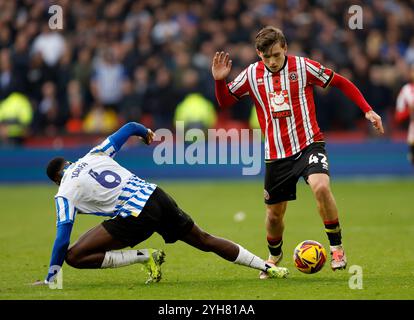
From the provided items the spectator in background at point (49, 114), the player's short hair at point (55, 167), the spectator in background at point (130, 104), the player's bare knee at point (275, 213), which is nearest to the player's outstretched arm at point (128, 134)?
the player's short hair at point (55, 167)

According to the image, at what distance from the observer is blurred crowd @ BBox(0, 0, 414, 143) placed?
799 inches

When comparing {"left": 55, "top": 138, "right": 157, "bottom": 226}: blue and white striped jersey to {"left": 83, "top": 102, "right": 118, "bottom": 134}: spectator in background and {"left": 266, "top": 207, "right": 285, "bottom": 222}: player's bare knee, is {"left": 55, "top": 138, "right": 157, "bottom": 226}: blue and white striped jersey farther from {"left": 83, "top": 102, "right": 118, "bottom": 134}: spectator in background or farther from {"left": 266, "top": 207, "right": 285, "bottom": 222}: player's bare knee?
{"left": 83, "top": 102, "right": 118, "bottom": 134}: spectator in background

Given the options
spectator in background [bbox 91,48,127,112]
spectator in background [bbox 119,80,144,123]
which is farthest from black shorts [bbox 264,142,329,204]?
spectator in background [bbox 91,48,127,112]

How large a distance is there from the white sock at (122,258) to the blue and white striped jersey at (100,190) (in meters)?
0.42

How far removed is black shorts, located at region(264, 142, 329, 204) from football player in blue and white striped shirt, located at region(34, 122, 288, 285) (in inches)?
29.7

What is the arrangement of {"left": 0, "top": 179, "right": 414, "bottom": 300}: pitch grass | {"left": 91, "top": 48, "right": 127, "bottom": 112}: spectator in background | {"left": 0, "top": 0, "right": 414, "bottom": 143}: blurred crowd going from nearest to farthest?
{"left": 0, "top": 179, "right": 414, "bottom": 300}: pitch grass → {"left": 0, "top": 0, "right": 414, "bottom": 143}: blurred crowd → {"left": 91, "top": 48, "right": 127, "bottom": 112}: spectator in background

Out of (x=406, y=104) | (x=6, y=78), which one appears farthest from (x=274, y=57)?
(x=6, y=78)

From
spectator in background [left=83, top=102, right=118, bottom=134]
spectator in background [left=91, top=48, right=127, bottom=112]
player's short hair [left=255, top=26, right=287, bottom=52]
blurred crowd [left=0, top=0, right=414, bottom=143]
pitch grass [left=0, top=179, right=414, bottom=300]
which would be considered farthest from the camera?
spectator in background [left=91, top=48, right=127, bottom=112]

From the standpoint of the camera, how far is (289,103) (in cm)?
912

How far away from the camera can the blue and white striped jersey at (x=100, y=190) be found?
8336 mm

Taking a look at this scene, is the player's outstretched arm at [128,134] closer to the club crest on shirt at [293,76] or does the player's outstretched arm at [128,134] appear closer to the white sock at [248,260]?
the white sock at [248,260]

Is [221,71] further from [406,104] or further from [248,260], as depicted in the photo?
[406,104]
